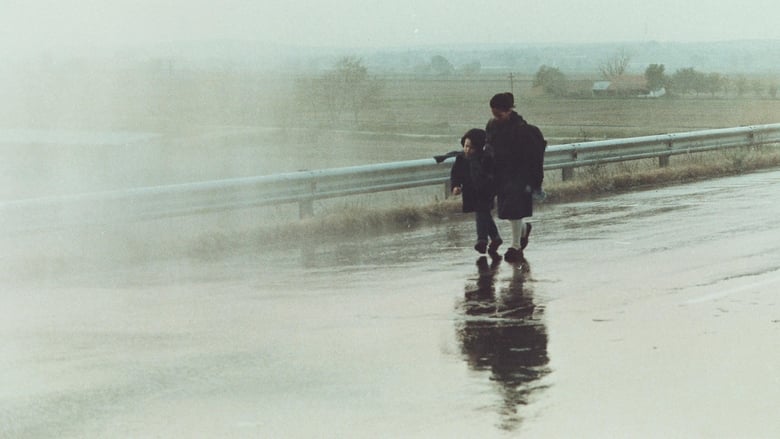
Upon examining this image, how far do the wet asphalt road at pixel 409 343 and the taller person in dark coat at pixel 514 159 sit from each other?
0.50m

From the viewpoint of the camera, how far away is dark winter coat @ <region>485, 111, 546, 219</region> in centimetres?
1234

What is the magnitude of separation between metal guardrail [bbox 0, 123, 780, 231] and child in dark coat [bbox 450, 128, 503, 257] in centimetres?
330

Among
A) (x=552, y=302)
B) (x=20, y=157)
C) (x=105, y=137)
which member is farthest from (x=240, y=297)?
(x=105, y=137)

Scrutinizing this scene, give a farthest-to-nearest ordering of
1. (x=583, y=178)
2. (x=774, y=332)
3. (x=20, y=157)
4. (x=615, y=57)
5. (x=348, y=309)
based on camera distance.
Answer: (x=615, y=57)
(x=20, y=157)
(x=583, y=178)
(x=348, y=309)
(x=774, y=332)

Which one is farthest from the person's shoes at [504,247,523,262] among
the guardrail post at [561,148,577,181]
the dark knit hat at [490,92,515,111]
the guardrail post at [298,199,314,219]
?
the guardrail post at [561,148,577,181]

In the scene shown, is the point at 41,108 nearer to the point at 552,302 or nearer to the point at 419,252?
the point at 419,252

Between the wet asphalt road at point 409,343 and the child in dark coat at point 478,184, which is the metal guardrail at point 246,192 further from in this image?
the child in dark coat at point 478,184

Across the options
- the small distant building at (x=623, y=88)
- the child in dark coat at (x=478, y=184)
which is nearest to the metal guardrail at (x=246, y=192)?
the child in dark coat at (x=478, y=184)

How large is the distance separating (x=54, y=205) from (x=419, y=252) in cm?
376

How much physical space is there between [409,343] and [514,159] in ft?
14.2

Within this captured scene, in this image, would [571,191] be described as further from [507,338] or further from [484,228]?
[507,338]

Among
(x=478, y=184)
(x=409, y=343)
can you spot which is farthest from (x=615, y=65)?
(x=409, y=343)

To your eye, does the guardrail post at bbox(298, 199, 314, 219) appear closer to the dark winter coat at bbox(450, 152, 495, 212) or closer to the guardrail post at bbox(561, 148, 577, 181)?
the dark winter coat at bbox(450, 152, 495, 212)

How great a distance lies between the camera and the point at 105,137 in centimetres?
3638
